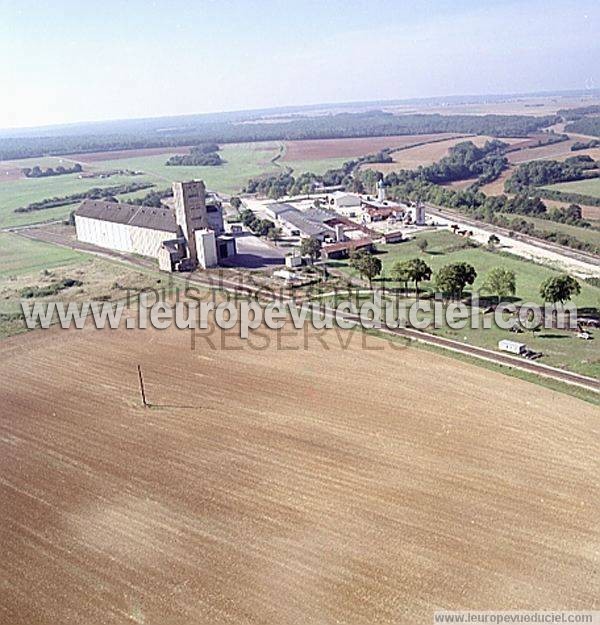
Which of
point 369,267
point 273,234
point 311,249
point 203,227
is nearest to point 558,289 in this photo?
point 369,267

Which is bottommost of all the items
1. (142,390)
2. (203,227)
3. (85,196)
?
(142,390)

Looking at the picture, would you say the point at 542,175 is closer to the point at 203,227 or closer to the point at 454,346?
the point at 203,227

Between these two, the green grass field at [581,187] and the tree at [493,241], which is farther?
the green grass field at [581,187]

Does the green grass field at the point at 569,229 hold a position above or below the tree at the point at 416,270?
below

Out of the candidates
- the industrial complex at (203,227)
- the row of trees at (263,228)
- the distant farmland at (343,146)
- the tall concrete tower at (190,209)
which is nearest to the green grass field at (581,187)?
the industrial complex at (203,227)

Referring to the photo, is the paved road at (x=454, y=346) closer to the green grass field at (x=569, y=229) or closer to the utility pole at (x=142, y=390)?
the utility pole at (x=142, y=390)

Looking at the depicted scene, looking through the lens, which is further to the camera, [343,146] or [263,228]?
[343,146]

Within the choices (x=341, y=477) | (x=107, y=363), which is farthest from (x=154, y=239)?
(x=341, y=477)

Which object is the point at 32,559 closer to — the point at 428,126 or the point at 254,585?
the point at 254,585
